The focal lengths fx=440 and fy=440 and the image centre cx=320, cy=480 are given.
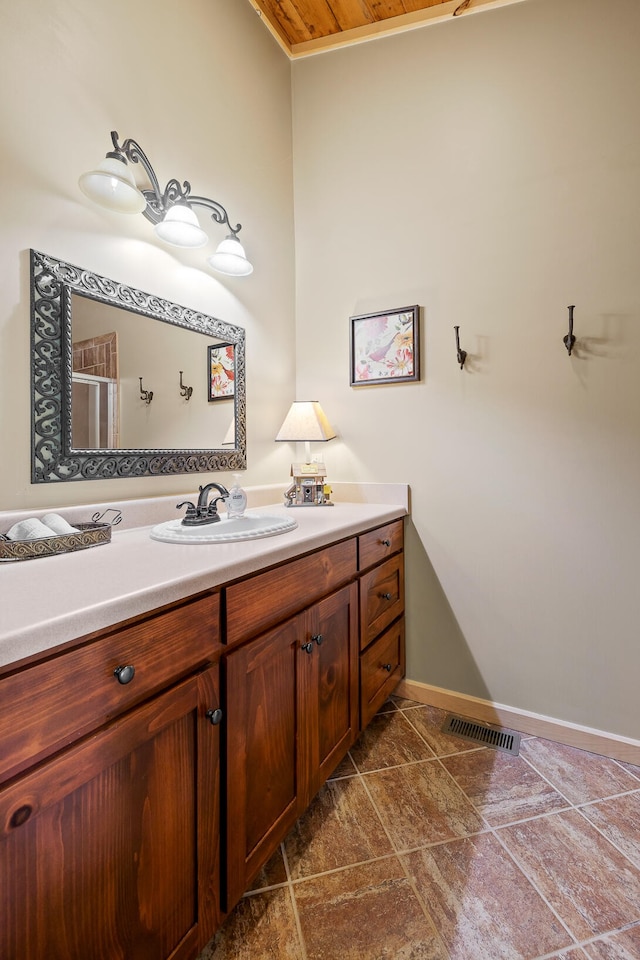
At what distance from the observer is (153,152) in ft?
4.88

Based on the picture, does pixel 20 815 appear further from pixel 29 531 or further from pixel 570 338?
pixel 570 338

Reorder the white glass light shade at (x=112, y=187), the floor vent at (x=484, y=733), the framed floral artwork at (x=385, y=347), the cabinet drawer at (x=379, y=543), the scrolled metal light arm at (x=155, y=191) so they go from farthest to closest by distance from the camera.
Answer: the framed floral artwork at (x=385, y=347) < the floor vent at (x=484, y=733) < the cabinet drawer at (x=379, y=543) < the scrolled metal light arm at (x=155, y=191) < the white glass light shade at (x=112, y=187)

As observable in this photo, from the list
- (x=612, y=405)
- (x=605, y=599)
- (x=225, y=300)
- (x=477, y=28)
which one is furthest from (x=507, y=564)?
(x=477, y=28)

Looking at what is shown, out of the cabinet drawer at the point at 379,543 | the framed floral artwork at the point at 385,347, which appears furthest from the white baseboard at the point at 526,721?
the framed floral artwork at the point at 385,347

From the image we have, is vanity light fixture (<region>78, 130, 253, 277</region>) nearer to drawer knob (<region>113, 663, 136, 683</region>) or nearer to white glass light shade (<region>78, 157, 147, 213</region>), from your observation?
white glass light shade (<region>78, 157, 147, 213</region>)

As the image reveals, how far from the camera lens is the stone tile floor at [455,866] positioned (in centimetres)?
102

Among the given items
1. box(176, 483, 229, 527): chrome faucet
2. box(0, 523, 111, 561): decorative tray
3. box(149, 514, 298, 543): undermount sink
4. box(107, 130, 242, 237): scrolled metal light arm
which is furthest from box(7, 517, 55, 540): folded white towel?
box(107, 130, 242, 237): scrolled metal light arm

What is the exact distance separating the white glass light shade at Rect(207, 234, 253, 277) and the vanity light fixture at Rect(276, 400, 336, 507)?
0.63 meters

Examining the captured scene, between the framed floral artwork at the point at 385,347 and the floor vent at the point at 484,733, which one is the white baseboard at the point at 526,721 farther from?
the framed floral artwork at the point at 385,347

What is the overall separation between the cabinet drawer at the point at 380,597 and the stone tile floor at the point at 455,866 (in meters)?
0.47

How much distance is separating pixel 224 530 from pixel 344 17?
242 cm

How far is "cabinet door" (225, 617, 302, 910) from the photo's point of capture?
959mm

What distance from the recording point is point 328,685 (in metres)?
1.36

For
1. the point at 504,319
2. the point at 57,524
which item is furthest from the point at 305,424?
the point at 57,524
